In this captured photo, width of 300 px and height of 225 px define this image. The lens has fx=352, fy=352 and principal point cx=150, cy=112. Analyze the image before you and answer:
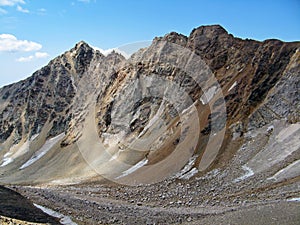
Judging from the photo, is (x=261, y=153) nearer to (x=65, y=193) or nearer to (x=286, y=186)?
(x=286, y=186)

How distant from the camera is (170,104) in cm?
8625

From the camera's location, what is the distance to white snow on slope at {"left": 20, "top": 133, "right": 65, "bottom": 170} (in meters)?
111

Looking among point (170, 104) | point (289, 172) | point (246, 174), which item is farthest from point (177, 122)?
point (289, 172)

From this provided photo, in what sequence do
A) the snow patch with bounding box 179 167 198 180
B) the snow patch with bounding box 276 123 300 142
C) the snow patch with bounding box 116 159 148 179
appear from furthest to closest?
the snow patch with bounding box 116 159 148 179 → the snow patch with bounding box 179 167 198 180 → the snow patch with bounding box 276 123 300 142

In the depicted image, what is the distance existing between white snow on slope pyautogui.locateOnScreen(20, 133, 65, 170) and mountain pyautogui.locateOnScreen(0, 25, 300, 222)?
14.7 inches

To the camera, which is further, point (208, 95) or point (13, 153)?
point (13, 153)

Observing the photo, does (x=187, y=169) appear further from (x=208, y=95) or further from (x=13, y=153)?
(x=13, y=153)

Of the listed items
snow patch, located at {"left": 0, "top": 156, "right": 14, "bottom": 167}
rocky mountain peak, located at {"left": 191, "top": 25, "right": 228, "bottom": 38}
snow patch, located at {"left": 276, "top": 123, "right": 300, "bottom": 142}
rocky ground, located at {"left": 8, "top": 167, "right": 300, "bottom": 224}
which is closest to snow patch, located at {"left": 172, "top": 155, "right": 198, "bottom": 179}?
rocky ground, located at {"left": 8, "top": 167, "right": 300, "bottom": 224}

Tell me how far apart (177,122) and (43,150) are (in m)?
57.3

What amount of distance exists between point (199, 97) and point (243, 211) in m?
46.1

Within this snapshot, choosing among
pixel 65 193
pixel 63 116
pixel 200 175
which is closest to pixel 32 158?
pixel 63 116

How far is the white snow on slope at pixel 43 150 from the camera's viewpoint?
11125cm

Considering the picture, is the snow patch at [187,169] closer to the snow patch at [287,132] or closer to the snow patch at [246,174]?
the snow patch at [246,174]

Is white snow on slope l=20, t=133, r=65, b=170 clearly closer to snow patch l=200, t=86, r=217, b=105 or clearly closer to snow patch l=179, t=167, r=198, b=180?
snow patch l=200, t=86, r=217, b=105
